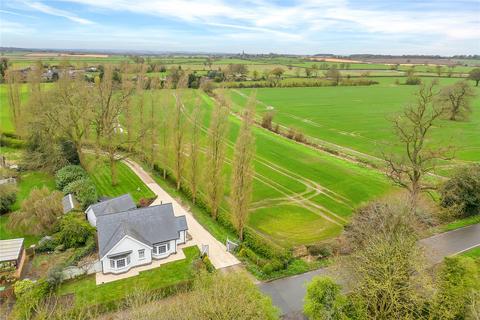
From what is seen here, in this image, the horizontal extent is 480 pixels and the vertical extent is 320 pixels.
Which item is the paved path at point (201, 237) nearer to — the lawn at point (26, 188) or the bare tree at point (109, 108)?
the bare tree at point (109, 108)

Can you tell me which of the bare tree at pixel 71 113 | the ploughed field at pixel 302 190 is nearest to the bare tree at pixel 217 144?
the ploughed field at pixel 302 190

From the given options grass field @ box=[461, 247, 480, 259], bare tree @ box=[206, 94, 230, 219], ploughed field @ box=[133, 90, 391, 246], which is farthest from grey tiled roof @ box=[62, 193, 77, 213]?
grass field @ box=[461, 247, 480, 259]

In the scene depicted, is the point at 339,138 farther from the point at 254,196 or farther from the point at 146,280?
the point at 146,280

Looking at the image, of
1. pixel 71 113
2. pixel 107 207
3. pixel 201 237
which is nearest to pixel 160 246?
pixel 201 237

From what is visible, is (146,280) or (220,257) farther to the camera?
(220,257)

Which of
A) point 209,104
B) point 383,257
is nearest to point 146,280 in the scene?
point 383,257

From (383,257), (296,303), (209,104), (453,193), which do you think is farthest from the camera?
(209,104)

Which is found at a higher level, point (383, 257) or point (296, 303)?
point (383, 257)
